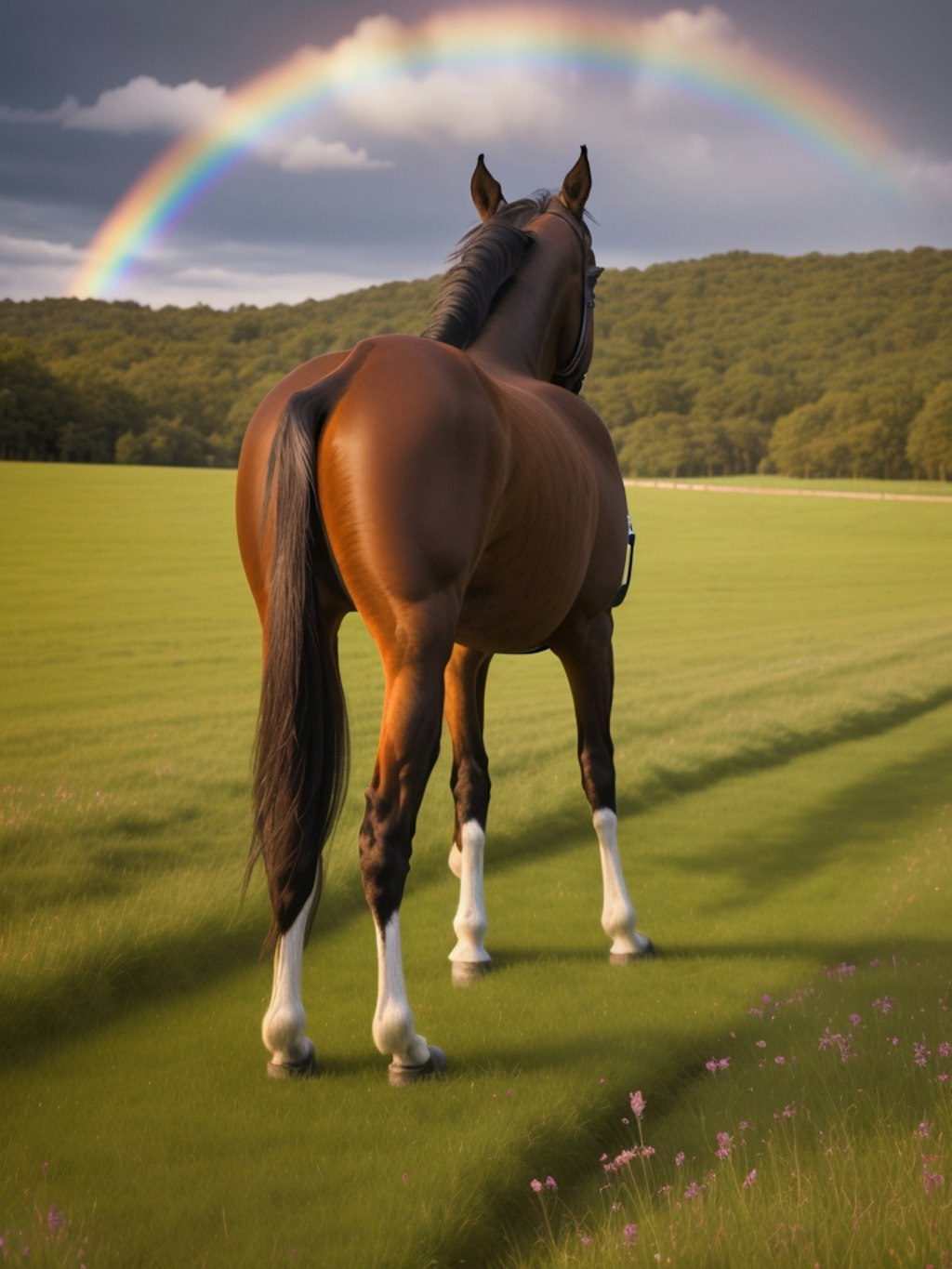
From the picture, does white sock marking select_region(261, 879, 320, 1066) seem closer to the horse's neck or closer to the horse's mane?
the horse's mane

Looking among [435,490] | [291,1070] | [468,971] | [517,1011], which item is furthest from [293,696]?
[468,971]

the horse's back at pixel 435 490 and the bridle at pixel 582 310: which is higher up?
the bridle at pixel 582 310

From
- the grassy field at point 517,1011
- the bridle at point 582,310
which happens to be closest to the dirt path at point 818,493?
the grassy field at point 517,1011

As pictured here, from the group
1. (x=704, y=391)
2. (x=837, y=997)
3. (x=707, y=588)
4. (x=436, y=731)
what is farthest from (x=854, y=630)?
(x=704, y=391)

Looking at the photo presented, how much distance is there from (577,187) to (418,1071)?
15.0 ft

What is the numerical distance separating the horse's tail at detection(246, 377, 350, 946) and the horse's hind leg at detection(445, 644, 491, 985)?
1430mm

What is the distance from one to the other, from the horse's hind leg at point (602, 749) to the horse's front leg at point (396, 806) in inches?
62.4

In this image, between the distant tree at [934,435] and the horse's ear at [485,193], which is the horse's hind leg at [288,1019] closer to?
the horse's ear at [485,193]

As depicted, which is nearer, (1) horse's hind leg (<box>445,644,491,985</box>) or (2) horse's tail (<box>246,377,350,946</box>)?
(2) horse's tail (<box>246,377,350,946</box>)

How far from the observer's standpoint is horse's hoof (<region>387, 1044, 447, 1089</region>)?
409 centimetres

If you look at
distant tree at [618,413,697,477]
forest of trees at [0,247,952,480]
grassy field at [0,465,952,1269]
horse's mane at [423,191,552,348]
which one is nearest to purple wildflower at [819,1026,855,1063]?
grassy field at [0,465,952,1269]

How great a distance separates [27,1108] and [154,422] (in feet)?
213

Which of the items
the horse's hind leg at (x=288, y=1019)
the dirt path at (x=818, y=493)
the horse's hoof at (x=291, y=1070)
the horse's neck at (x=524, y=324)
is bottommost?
the horse's hoof at (x=291, y=1070)

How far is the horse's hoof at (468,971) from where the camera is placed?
5.22m
